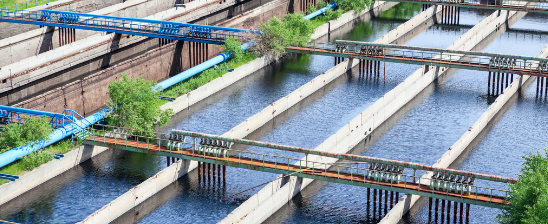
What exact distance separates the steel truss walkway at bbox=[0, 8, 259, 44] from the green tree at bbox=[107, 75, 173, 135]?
2228 cm

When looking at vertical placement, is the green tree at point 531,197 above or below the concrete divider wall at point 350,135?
above

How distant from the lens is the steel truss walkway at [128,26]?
254 feet

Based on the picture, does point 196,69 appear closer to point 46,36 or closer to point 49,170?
point 46,36

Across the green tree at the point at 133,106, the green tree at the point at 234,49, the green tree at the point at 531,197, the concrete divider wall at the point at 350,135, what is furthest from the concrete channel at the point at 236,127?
the green tree at the point at 531,197

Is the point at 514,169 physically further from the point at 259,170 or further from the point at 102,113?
the point at 102,113

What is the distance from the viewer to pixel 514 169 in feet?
178

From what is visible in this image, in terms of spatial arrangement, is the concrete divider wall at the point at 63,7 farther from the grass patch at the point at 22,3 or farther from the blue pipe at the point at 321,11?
the blue pipe at the point at 321,11

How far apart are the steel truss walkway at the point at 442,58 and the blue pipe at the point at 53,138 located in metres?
25.3

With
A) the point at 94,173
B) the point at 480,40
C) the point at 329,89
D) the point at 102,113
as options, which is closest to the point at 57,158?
the point at 94,173

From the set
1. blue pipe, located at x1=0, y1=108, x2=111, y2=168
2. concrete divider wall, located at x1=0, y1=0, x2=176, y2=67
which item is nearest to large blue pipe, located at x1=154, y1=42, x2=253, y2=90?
blue pipe, located at x1=0, y1=108, x2=111, y2=168

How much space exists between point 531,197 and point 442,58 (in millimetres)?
38191

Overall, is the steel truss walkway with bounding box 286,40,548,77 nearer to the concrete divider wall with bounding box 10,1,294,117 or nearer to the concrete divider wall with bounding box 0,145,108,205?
the concrete divider wall with bounding box 10,1,294,117

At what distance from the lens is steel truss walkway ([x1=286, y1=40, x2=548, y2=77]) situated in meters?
70.6

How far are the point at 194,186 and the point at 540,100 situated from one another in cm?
3140
